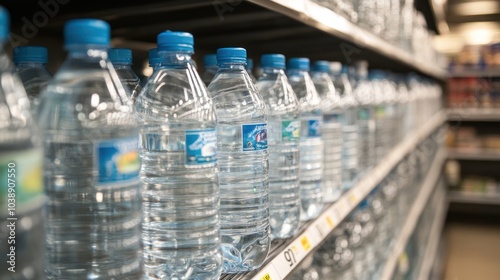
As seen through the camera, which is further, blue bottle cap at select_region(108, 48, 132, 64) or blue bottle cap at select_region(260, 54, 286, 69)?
blue bottle cap at select_region(260, 54, 286, 69)

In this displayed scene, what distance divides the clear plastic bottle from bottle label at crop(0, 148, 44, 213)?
994 millimetres

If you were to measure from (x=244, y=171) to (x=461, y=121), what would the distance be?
594cm

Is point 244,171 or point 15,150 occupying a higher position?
point 15,150

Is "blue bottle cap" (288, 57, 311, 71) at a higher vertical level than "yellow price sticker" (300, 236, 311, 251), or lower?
higher

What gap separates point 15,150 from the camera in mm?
481

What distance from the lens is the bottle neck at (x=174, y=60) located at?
0.88 meters

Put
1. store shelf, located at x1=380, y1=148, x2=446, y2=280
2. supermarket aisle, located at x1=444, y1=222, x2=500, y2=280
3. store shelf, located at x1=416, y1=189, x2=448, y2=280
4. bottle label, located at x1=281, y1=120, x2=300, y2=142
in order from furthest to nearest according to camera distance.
Result: 1. supermarket aisle, located at x1=444, y1=222, x2=500, y2=280
2. store shelf, located at x1=416, y1=189, x2=448, y2=280
3. store shelf, located at x1=380, y1=148, x2=446, y2=280
4. bottle label, located at x1=281, y1=120, x2=300, y2=142

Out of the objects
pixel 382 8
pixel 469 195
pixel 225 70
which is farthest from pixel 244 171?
pixel 469 195

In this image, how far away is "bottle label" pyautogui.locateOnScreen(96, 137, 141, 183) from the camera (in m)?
0.61

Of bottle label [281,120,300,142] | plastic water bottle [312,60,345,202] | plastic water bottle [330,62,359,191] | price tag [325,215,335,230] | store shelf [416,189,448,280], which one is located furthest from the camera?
store shelf [416,189,448,280]

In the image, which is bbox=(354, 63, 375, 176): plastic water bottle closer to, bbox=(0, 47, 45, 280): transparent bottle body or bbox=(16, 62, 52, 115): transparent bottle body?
bbox=(16, 62, 52, 115): transparent bottle body

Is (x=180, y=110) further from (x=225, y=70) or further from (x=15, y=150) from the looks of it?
(x=15, y=150)

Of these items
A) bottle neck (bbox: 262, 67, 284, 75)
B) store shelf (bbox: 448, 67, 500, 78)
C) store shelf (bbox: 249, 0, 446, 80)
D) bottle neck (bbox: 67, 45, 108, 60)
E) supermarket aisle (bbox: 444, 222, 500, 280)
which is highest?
store shelf (bbox: 448, 67, 500, 78)

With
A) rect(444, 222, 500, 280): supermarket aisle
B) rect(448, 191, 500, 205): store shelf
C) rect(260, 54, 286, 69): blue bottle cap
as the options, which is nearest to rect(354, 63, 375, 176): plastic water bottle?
rect(260, 54, 286, 69): blue bottle cap
